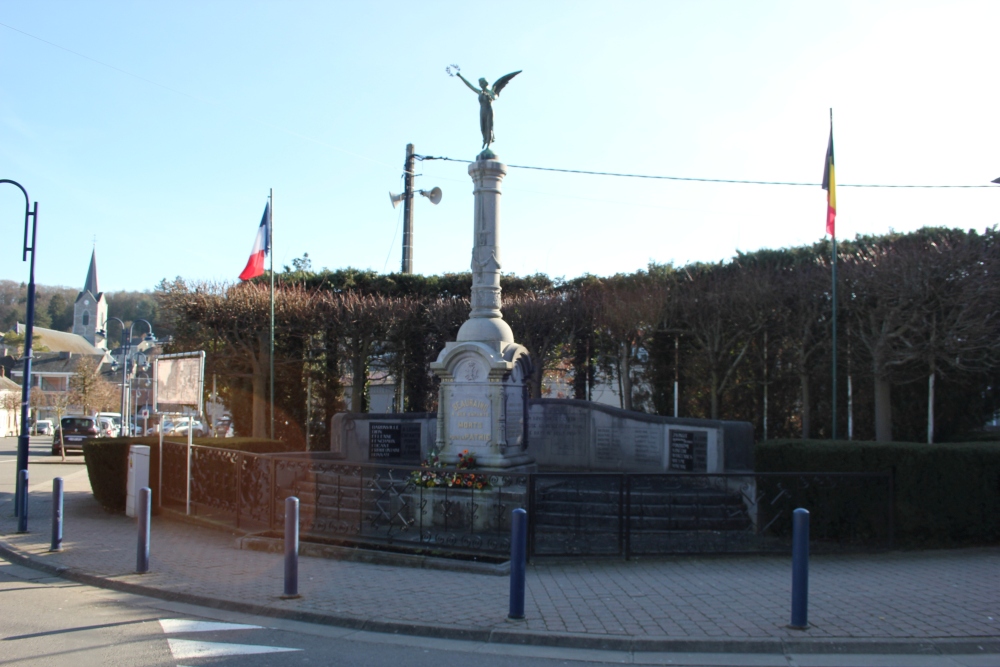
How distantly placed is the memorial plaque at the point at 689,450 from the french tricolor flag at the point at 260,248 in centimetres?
1004

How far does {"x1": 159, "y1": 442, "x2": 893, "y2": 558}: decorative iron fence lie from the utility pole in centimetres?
1667

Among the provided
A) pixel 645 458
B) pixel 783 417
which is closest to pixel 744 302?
pixel 783 417

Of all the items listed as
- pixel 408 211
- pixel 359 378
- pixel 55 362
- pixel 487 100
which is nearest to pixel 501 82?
pixel 487 100

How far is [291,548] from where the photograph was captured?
7.47m

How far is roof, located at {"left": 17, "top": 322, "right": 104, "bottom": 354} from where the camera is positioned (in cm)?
9114

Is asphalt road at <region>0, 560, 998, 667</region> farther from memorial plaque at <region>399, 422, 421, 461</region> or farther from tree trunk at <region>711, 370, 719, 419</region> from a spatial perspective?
tree trunk at <region>711, 370, 719, 419</region>

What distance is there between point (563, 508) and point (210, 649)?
5891 millimetres

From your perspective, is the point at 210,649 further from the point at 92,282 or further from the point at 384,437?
the point at 92,282

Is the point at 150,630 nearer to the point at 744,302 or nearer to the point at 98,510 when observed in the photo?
the point at 98,510

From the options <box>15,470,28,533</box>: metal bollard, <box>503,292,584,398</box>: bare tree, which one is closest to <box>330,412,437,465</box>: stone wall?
<box>503,292,584,398</box>: bare tree

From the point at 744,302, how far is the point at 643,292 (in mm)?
2768

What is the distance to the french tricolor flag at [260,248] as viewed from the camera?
58.2ft

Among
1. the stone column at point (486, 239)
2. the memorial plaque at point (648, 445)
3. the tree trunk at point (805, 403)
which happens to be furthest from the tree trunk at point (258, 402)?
the tree trunk at point (805, 403)

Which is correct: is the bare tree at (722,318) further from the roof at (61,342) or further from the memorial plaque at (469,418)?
the roof at (61,342)
